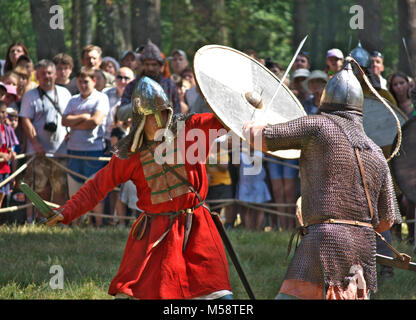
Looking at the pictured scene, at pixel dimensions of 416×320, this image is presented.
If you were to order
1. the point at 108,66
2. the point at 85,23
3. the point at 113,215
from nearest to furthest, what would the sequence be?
1. the point at 113,215
2. the point at 108,66
3. the point at 85,23

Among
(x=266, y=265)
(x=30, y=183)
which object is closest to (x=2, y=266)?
(x=30, y=183)

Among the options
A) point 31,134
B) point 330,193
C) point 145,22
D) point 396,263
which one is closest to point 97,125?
point 31,134

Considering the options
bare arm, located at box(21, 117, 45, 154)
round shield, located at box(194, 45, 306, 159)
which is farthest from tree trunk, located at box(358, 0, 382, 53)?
round shield, located at box(194, 45, 306, 159)

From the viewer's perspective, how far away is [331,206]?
14.6 ft

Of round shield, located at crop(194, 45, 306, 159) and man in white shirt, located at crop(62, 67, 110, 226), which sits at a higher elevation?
round shield, located at crop(194, 45, 306, 159)

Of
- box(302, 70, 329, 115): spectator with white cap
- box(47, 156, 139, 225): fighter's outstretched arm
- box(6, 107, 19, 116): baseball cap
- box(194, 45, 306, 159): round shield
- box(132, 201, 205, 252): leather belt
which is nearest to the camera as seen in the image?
box(194, 45, 306, 159): round shield

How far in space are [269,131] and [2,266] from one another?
3.50 meters

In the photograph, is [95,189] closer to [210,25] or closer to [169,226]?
[169,226]

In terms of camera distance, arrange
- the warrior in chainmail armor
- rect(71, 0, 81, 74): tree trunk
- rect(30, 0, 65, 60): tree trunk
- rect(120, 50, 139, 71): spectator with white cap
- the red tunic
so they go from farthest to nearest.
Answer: rect(71, 0, 81, 74): tree trunk < rect(30, 0, 65, 60): tree trunk < rect(120, 50, 139, 71): spectator with white cap < the red tunic < the warrior in chainmail armor

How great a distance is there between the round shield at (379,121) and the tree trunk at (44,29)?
20.4 feet

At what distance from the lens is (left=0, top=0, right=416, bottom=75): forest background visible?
469 inches

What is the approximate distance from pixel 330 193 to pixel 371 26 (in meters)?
7.75

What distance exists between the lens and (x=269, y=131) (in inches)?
174

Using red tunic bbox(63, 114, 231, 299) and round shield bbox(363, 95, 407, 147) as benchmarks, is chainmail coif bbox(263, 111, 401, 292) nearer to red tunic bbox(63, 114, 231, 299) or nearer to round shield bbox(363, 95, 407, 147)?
red tunic bbox(63, 114, 231, 299)
